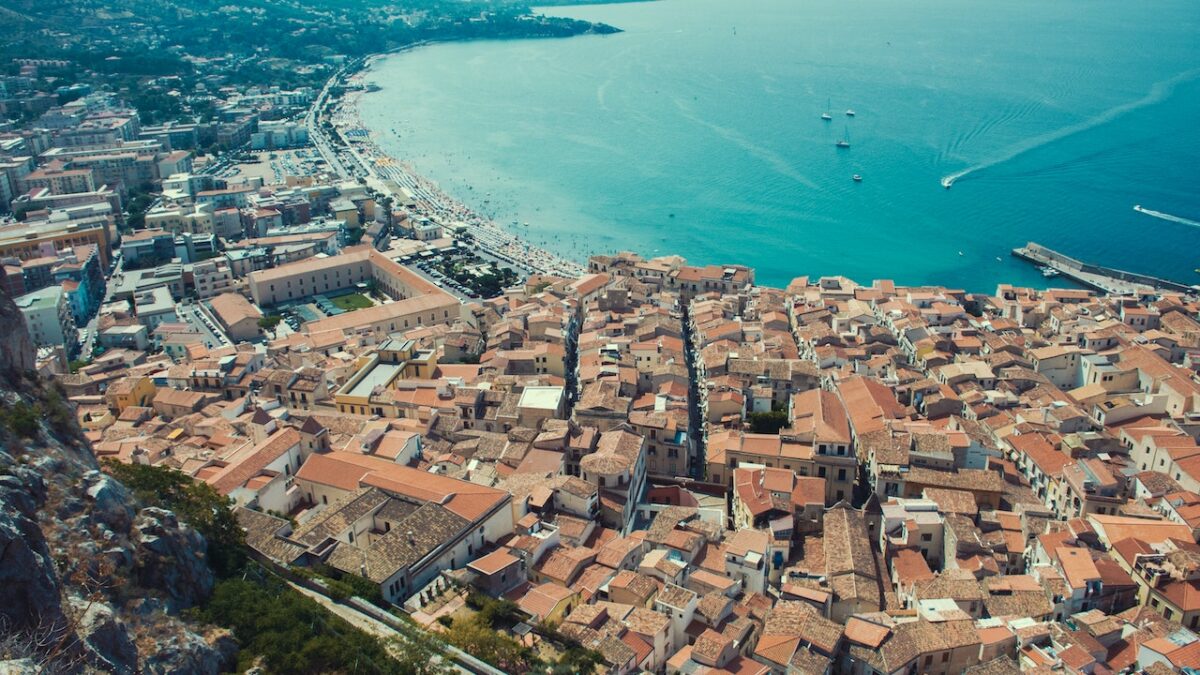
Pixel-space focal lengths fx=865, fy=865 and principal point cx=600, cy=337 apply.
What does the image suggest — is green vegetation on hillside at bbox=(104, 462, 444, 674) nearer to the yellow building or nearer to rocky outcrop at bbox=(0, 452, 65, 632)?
rocky outcrop at bbox=(0, 452, 65, 632)

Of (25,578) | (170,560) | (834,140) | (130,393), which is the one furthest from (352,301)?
(834,140)

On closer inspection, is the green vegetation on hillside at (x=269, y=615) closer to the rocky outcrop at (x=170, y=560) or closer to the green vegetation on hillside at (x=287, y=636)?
the green vegetation on hillside at (x=287, y=636)

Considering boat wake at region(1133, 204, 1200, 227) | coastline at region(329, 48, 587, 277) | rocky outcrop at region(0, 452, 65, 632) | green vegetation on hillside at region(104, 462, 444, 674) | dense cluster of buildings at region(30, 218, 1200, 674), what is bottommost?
coastline at region(329, 48, 587, 277)

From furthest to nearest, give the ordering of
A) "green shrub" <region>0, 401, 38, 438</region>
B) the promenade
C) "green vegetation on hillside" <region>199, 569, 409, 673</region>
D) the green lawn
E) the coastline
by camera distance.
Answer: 1. the promenade
2. the coastline
3. the green lawn
4. "green shrub" <region>0, 401, 38, 438</region>
5. "green vegetation on hillside" <region>199, 569, 409, 673</region>

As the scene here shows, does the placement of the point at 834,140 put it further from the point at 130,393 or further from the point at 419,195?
the point at 130,393

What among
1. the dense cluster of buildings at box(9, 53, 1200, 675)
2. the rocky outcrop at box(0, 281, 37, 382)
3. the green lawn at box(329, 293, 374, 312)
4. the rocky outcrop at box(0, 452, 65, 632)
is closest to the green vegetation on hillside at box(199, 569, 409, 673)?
the dense cluster of buildings at box(9, 53, 1200, 675)

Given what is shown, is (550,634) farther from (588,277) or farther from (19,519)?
(588,277)
